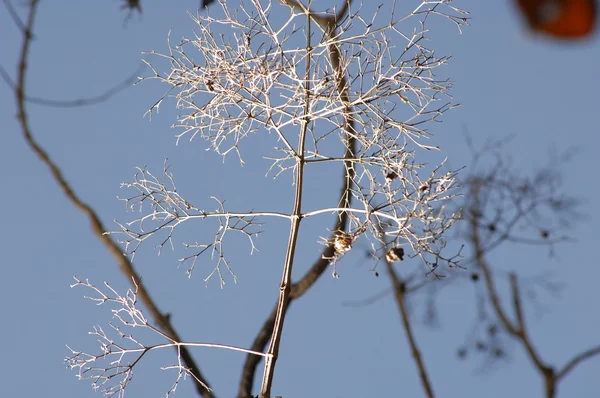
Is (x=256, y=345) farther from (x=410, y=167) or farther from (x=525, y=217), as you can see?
(x=525, y=217)

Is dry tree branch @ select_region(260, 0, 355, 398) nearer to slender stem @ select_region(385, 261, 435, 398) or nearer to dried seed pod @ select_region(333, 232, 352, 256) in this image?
dried seed pod @ select_region(333, 232, 352, 256)

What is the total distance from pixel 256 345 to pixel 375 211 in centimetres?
45

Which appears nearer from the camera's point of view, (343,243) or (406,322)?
(343,243)

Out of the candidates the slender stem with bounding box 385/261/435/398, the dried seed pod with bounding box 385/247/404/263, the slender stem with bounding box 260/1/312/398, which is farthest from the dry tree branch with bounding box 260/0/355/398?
the slender stem with bounding box 385/261/435/398

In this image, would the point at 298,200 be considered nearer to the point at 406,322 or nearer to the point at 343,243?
the point at 343,243

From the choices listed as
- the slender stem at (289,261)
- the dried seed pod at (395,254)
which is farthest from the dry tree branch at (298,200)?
the dried seed pod at (395,254)

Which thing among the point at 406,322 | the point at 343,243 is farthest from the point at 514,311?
the point at 343,243

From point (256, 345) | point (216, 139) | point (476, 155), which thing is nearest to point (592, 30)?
point (216, 139)

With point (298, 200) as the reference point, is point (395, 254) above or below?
below

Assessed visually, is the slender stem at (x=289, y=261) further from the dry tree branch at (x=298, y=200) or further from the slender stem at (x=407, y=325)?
the slender stem at (x=407, y=325)

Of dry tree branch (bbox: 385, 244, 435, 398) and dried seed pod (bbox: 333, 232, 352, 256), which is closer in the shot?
dried seed pod (bbox: 333, 232, 352, 256)

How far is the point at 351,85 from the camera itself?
94 cm

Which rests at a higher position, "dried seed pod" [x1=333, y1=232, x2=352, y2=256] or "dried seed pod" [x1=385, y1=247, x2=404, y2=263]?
"dried seed pod" [x1=333, y1=232, x2=352, y2=256]

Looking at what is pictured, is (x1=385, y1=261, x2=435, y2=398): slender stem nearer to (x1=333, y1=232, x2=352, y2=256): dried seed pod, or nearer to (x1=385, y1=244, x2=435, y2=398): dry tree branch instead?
(x1=385, y1=244, x2=435, y2=398): dry tree branch
